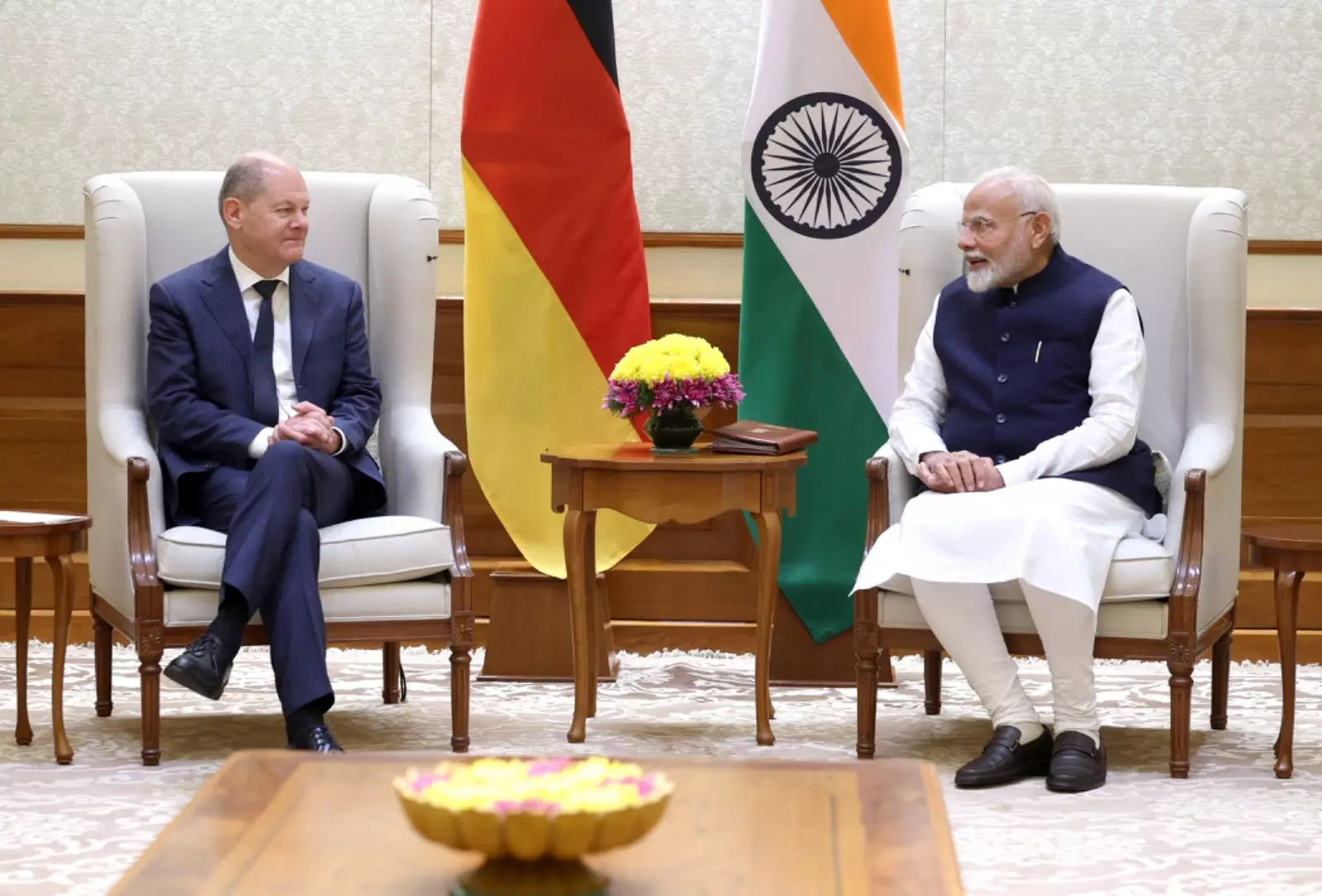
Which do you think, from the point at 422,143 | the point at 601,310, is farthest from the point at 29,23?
the point at 601,310

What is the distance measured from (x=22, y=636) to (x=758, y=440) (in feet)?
5.50

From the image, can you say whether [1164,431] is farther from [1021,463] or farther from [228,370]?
[228,370]

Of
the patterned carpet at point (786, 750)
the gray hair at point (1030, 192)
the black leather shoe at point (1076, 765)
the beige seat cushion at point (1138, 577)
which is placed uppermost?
the gray hair at point (1030, 192)

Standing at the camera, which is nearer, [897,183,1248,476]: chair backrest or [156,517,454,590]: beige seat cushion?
[156,517,454,590]: beige seat cushion

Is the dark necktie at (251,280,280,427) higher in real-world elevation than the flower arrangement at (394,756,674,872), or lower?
higher

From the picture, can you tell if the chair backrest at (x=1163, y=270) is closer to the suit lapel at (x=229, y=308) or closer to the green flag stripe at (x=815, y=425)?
the green flag stripe at (x=815, y=425)

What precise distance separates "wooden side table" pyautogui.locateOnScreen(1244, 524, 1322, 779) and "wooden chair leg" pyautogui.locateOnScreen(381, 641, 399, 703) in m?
2.06

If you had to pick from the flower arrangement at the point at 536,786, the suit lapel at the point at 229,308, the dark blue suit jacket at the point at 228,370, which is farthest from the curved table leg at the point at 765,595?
the flower arrangement at the point at 536,786

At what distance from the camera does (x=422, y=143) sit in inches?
215

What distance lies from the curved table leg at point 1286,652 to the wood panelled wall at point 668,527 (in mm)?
1448

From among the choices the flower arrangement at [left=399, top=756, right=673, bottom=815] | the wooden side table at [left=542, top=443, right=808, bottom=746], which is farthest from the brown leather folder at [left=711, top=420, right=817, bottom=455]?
the flower arrangement at [left=399, top=756, right=673, bottom=815]

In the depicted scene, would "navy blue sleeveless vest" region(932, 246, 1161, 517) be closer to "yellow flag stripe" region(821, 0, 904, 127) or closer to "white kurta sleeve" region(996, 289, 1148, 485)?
"white kurta sleeve" region(996, 289, 1148, 485)

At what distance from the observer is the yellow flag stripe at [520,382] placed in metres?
4.62

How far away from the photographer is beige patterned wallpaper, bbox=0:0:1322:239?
540 cm
